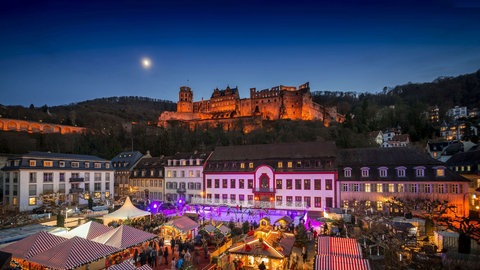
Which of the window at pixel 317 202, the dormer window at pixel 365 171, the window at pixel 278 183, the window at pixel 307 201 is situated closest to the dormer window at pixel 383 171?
the dormer window at pixel 365 171

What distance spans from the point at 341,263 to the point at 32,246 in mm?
13682

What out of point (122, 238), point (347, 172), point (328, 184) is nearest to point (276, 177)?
point (328, 184)

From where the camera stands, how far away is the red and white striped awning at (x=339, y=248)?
12.0 metres

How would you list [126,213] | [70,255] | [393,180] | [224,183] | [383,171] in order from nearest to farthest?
[70,255], [126,213], [393,180], [383,171], [224,183]

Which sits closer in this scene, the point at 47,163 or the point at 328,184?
the point at 328,184

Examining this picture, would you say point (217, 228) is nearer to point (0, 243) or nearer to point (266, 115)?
point (0, 243)

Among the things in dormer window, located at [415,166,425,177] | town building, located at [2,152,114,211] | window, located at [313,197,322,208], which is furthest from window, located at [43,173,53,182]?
dormer window, located at [415,166,425,177]

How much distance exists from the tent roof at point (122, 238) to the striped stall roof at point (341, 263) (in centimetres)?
1006

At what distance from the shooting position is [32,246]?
42.4 feet

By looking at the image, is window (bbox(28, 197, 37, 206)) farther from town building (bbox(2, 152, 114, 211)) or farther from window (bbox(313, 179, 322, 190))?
window (bbox(313, 179, 322, 190))

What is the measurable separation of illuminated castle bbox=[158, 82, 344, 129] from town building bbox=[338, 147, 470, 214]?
2303 inches

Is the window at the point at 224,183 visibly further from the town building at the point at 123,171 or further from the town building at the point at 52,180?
the town building at the point at 52,180

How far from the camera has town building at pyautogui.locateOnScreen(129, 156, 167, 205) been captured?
149 ft

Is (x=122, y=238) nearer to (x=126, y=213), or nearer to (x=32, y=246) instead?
(x=32, y=246)
